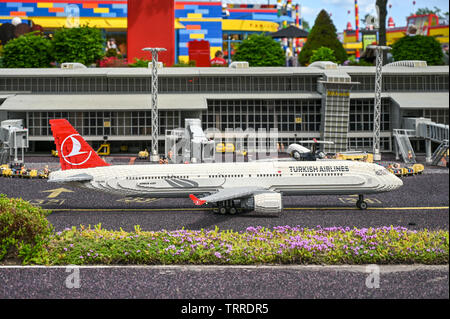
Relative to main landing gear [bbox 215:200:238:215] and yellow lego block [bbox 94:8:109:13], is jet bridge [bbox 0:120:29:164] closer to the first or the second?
main landing gear [bbox 215:200:238:215]

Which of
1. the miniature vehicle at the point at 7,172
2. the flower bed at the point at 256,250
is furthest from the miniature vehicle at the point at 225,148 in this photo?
the flower bed at the point at 256,250

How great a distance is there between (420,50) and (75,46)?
6519cm

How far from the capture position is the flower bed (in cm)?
2673

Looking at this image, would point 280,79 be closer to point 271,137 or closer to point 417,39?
point 271,137

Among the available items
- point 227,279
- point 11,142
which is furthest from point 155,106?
point 227,279

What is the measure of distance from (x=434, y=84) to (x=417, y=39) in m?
37.8

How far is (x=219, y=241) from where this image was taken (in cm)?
2870

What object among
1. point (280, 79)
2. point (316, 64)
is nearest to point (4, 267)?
point (280, 79)

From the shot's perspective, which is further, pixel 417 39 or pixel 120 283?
pixel 417 39

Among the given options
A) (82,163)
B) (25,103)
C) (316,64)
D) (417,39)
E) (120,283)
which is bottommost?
(120,283)

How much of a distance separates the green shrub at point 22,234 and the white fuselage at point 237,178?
13.3 m

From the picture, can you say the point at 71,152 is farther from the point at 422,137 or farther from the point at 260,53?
the point at 260,53

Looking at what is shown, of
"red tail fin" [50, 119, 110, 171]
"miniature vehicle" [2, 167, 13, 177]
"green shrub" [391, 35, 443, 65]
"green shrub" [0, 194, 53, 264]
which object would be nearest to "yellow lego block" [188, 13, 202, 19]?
"green shrub" [391, 35, 443, 65]
